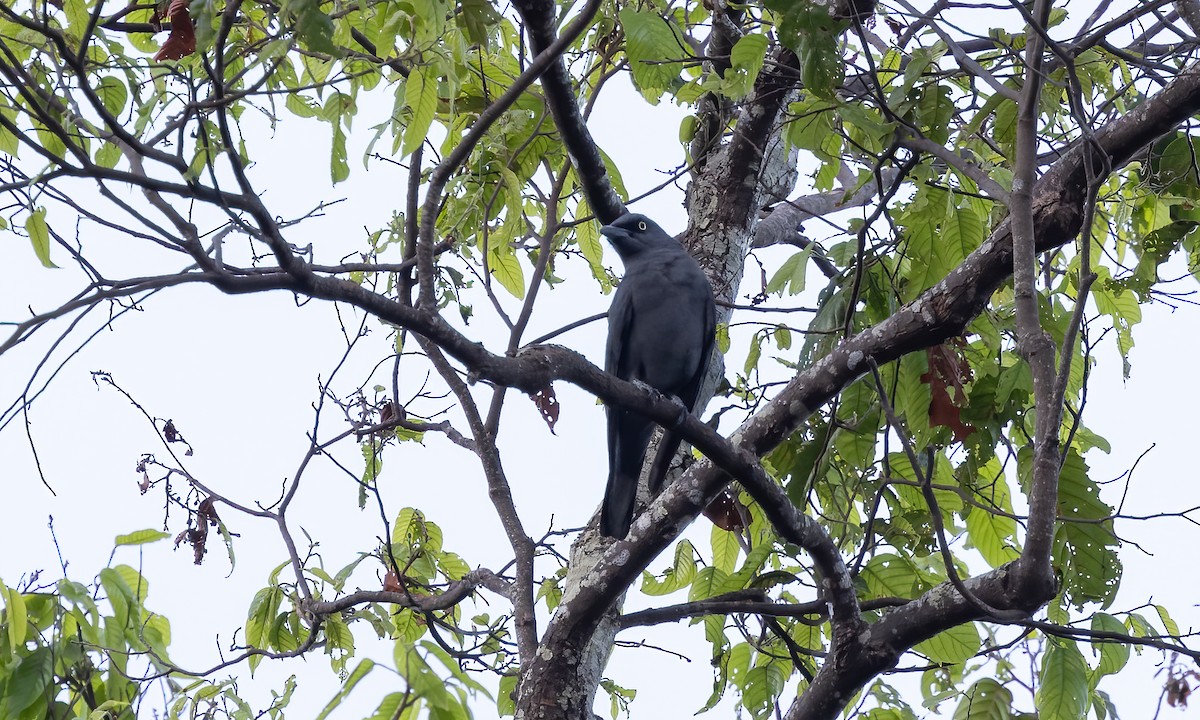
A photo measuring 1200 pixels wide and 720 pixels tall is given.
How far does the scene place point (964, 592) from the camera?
107 inches

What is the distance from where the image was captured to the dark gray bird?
4.76m

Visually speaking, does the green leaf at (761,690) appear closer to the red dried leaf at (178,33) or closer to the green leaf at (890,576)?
the green leaf at (890,576)

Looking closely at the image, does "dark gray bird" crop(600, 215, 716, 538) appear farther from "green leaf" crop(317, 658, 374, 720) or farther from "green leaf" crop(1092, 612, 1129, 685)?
"green leaf" crop(317, 658, 374, 720)

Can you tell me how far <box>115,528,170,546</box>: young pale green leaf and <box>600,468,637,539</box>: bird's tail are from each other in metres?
1.74

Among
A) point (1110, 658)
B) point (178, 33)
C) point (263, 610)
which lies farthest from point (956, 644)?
point (178, 33)

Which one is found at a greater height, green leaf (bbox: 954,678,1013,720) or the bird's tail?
the bird's tail

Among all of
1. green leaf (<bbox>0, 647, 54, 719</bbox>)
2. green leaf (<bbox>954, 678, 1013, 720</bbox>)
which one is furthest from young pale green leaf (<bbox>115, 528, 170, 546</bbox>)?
green leaf (<bbox>954, 678, 1013, 720</bbox>)

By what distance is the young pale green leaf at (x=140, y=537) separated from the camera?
301 cm

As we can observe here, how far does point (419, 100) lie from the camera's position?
2.90 m

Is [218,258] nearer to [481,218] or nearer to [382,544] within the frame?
[481,218]

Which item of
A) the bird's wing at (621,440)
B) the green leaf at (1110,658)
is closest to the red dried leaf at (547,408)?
→ the bird's wing at (621,440)

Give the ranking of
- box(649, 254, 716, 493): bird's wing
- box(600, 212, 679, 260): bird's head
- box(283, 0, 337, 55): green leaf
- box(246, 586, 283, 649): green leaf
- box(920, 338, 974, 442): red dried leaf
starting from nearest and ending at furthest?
box(283, 0, 337, 55): green leaf, box(920, 338, 974, 442): red dried leaf, box(246, 586, 283, 649): green leaf, box(649, 254, 716, 493): bird's wing, box(600, 212, 679, 260): bird's head

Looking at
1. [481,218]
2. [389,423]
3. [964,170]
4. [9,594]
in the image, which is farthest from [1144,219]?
[9,594]

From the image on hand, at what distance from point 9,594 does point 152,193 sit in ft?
3.51
